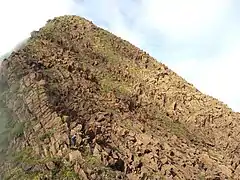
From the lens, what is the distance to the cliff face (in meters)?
43.5

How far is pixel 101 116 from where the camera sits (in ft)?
164

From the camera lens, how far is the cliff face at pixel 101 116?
143 feet

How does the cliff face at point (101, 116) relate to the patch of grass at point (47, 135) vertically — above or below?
above

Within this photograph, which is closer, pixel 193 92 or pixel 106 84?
pixel 106 84

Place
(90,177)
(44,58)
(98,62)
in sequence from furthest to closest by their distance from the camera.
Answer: (98,62) → (44,58) → (90,177)

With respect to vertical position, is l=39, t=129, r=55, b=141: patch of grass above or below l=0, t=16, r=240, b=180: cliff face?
below

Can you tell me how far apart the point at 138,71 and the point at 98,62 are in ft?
15.7

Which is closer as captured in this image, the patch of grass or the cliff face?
the cliff face

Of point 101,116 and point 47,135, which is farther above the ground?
point 101,116

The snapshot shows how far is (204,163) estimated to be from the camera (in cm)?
5309

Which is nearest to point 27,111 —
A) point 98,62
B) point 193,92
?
point 98,62

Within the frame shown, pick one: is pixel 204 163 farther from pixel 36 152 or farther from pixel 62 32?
pixel 62 32

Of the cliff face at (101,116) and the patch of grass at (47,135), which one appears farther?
the patch of grass at (47,135)

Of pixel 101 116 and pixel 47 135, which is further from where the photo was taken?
pixel 101 116
